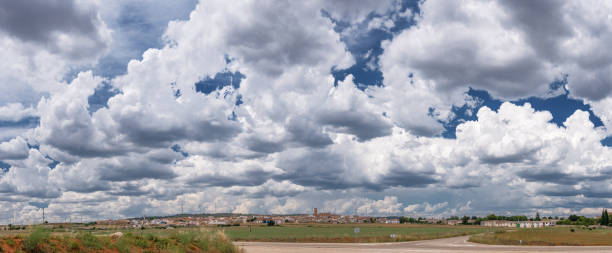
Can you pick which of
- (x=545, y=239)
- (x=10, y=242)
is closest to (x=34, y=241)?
(x=10, y=242)

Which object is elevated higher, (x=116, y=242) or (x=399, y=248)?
(x=116, y=242)

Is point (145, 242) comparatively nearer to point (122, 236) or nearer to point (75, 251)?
point (122, 236)

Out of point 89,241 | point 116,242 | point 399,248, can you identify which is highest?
point 89,241

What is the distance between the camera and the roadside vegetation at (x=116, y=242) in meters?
19.8

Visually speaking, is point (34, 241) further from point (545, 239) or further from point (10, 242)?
point (545, 239)

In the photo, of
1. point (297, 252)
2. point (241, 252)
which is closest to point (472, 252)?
point (297, 252)

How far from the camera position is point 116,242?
83.6 ft

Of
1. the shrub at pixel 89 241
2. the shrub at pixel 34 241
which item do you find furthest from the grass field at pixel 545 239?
the shrub at pixel 34 241

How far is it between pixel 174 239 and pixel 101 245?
26.3 ft

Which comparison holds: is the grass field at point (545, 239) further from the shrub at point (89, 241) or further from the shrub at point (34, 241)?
the shrub at point (34, 241)

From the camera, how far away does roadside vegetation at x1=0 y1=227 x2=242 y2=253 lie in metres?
19.8

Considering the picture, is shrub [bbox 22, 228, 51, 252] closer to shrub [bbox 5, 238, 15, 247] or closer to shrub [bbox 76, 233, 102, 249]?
shrub [bbox 5, 238, 15, 247]

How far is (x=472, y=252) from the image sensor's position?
5603cm

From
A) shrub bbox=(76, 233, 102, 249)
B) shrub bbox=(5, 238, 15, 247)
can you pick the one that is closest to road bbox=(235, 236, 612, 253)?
shrub bbox=(76, 233, 102, 249)
